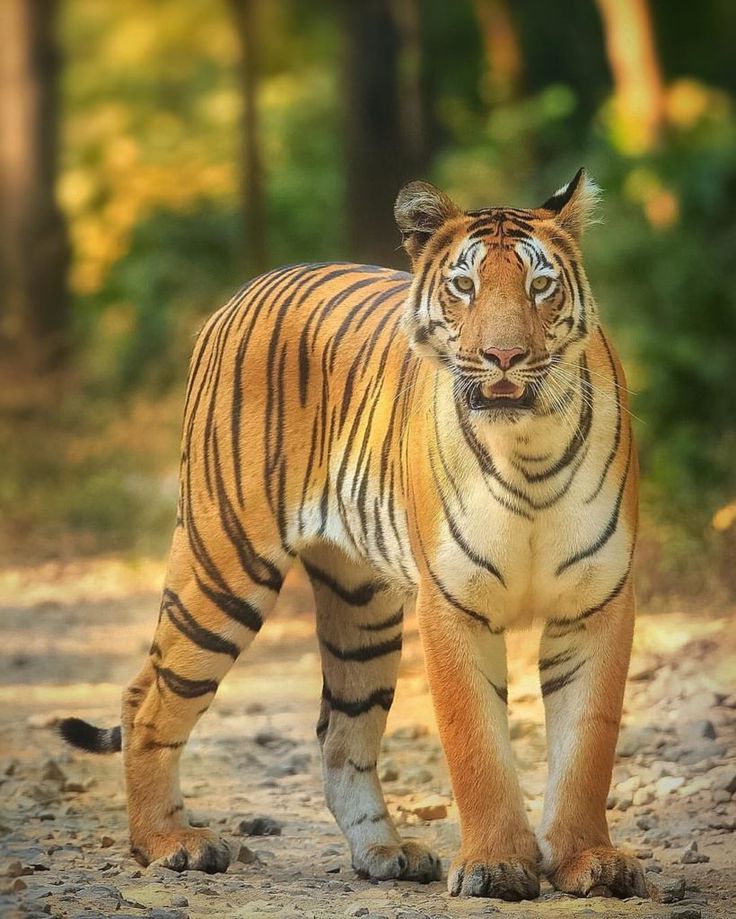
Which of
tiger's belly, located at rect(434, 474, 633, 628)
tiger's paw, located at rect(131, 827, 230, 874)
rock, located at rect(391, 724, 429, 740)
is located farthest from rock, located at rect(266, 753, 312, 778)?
tiger's belly, located at rect(434, 474, 633, 628)

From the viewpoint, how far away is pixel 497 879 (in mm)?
4156

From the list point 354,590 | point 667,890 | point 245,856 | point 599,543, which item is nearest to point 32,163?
point 354,590

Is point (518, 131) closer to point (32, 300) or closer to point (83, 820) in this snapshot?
point (32, 300)

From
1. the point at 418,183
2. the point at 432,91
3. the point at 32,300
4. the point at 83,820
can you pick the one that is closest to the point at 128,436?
the point at 32,300

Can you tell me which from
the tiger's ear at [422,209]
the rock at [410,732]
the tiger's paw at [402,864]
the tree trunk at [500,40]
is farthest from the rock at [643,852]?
the tree trunk at [500,40]

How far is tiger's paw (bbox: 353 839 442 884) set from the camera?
15.5ft

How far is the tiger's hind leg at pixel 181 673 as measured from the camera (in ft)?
16.1

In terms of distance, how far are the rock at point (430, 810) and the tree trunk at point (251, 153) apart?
10.2 meters

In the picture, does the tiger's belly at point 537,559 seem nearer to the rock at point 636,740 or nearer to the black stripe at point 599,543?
the black stripe at point 599,543

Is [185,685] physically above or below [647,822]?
above

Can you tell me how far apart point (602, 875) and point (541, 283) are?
1428mm

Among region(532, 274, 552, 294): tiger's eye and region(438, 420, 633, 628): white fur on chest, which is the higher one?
region(532, 274, 552, 294): tiger's eye

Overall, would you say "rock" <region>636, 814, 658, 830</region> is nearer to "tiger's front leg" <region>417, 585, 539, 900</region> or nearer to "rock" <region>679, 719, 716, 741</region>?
"rock" <region>679, 719, 716, 741</region>

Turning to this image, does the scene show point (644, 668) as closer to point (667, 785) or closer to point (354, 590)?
point (667, 785)
